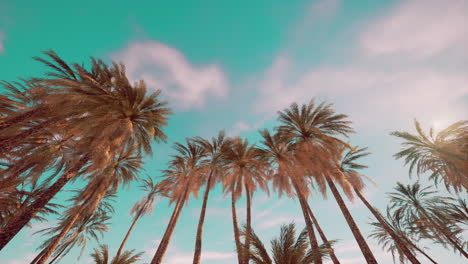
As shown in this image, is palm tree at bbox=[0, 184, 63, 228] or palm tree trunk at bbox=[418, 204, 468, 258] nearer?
palm tree at bbox=[0, 184, 63, 228]

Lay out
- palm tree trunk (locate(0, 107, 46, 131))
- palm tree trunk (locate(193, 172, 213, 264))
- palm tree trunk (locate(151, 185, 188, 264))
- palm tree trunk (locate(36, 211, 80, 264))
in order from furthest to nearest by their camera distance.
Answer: palm tree trunk (locate(193, 172, 213, 264)) < palm tree trunk (locate(151, 185, 188, 264)) < palm tree trunk (locate(36, 211, 80, 264)) < palm tree trunk (locate(0, 107, 46, 131))

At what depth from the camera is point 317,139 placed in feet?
49.6

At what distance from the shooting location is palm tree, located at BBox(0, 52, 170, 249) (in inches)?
348

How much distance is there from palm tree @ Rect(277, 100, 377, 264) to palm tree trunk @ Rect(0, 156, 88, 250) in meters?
14.7

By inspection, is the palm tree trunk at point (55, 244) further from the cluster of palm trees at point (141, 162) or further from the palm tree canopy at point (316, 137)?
the palm tree canopy at point (316, 137)

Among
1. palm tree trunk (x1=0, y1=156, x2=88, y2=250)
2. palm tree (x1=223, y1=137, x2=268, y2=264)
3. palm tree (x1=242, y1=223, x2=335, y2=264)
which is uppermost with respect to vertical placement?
palm tree (x1=223, y1=137, x2=268, y2=264)

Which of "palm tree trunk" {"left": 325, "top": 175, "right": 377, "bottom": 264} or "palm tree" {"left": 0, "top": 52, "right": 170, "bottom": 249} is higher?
"palm tree" {"left": 0, "top": 52, "right": 170, "bottom": 249}

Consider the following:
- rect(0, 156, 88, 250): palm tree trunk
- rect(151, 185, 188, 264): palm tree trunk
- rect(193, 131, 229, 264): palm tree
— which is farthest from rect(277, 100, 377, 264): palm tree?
rect(0, 156, 88, 250): palm tree trunk

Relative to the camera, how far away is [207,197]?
55.6 ft

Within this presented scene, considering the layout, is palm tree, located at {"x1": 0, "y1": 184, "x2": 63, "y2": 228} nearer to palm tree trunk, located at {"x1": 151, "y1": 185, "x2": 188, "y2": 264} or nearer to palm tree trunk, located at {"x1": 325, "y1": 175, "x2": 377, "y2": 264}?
palm tree trunk, located at {"x1": 151, "y1": 185, "x2": 188, "y2": 264}

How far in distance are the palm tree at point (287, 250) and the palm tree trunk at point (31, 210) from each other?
957 cm

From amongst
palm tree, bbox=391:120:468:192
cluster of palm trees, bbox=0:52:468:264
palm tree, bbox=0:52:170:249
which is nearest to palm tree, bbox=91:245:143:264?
cluster of palm trees, bbox=0:52:468:264

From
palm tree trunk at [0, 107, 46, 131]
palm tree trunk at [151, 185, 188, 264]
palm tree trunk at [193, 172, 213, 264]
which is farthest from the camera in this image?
palm tree trunk at [193, 172, 213, 264]

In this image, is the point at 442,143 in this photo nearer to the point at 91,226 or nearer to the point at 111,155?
the point at 111,155
